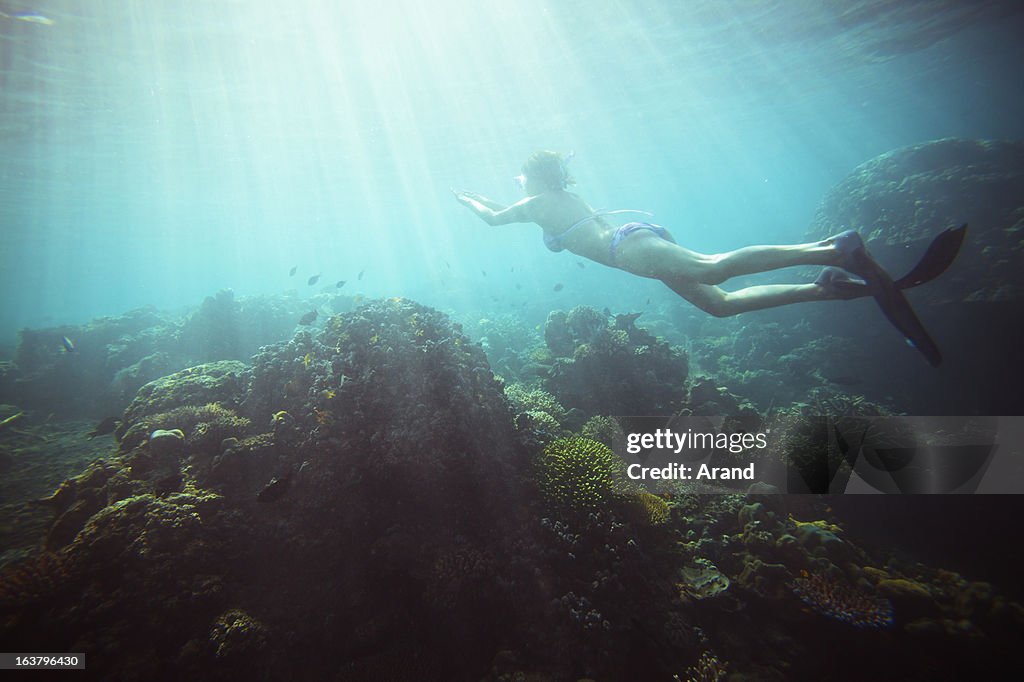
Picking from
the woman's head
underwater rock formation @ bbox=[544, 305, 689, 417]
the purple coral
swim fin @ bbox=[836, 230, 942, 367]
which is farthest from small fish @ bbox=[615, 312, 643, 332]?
the purple coral

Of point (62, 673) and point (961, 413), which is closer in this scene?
point (62, 673)

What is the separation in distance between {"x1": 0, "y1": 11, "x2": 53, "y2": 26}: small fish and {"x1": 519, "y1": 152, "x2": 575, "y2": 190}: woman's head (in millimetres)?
18380

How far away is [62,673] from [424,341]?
5.00m

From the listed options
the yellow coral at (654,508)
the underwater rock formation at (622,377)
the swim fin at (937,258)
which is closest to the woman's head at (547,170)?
the underwater rock formation at (622,377)

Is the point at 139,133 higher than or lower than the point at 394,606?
higher

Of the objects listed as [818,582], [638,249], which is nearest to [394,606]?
[818,582]

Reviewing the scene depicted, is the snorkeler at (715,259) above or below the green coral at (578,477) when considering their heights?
above

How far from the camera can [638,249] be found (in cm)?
529

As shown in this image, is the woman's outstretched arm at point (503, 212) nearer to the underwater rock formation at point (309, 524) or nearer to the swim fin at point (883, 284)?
the underwater rock formation at point (309, 524)

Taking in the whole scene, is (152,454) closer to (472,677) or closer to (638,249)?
(472,677)

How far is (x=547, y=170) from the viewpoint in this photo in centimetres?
678

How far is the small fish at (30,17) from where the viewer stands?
11945 mm

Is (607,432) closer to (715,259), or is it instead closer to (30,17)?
(715,259)

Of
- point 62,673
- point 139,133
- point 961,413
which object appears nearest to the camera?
point 62,673
